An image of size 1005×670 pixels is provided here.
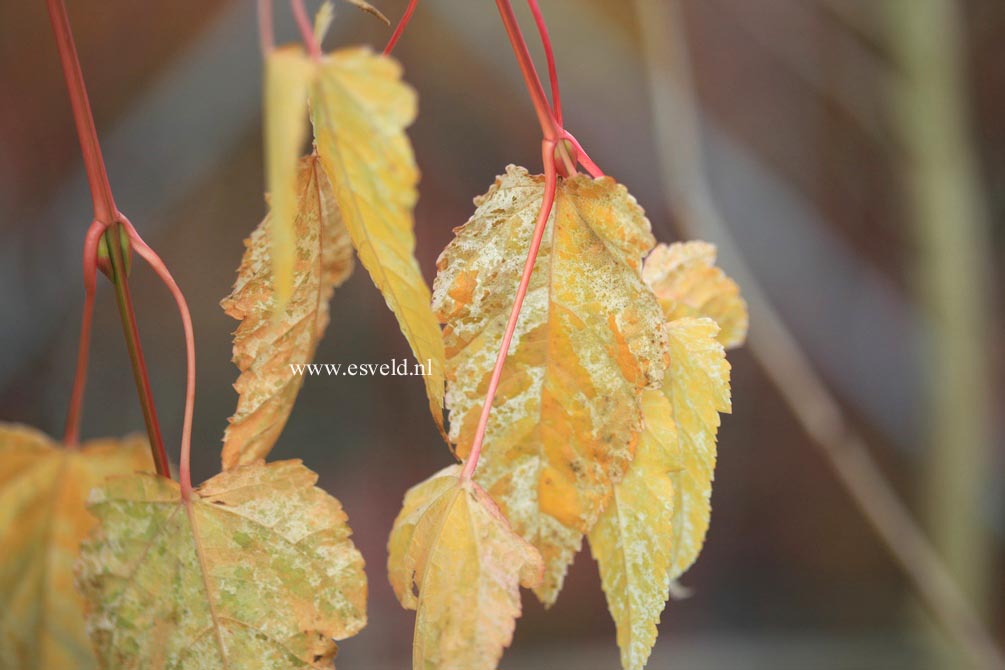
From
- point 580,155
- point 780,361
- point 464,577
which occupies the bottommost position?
point 464,577

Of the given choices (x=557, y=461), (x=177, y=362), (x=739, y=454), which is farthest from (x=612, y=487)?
(x=739, y=454)

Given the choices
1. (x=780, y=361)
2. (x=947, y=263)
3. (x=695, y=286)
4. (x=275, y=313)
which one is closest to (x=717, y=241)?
(x=780, y=361)

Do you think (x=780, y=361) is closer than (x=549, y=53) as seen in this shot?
No

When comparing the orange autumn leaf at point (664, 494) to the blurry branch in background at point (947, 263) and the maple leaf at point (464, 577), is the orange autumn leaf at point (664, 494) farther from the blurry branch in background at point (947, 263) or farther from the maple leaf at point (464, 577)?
the blurry branch in background at point (947, 263)

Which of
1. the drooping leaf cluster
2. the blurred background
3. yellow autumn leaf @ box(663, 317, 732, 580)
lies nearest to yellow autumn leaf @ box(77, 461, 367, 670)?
the drooping leaf cluster

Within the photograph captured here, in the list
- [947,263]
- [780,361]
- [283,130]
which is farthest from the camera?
[947,263]

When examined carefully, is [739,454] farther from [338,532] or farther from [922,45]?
[338,532]

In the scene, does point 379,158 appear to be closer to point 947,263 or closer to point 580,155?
point 580,155
